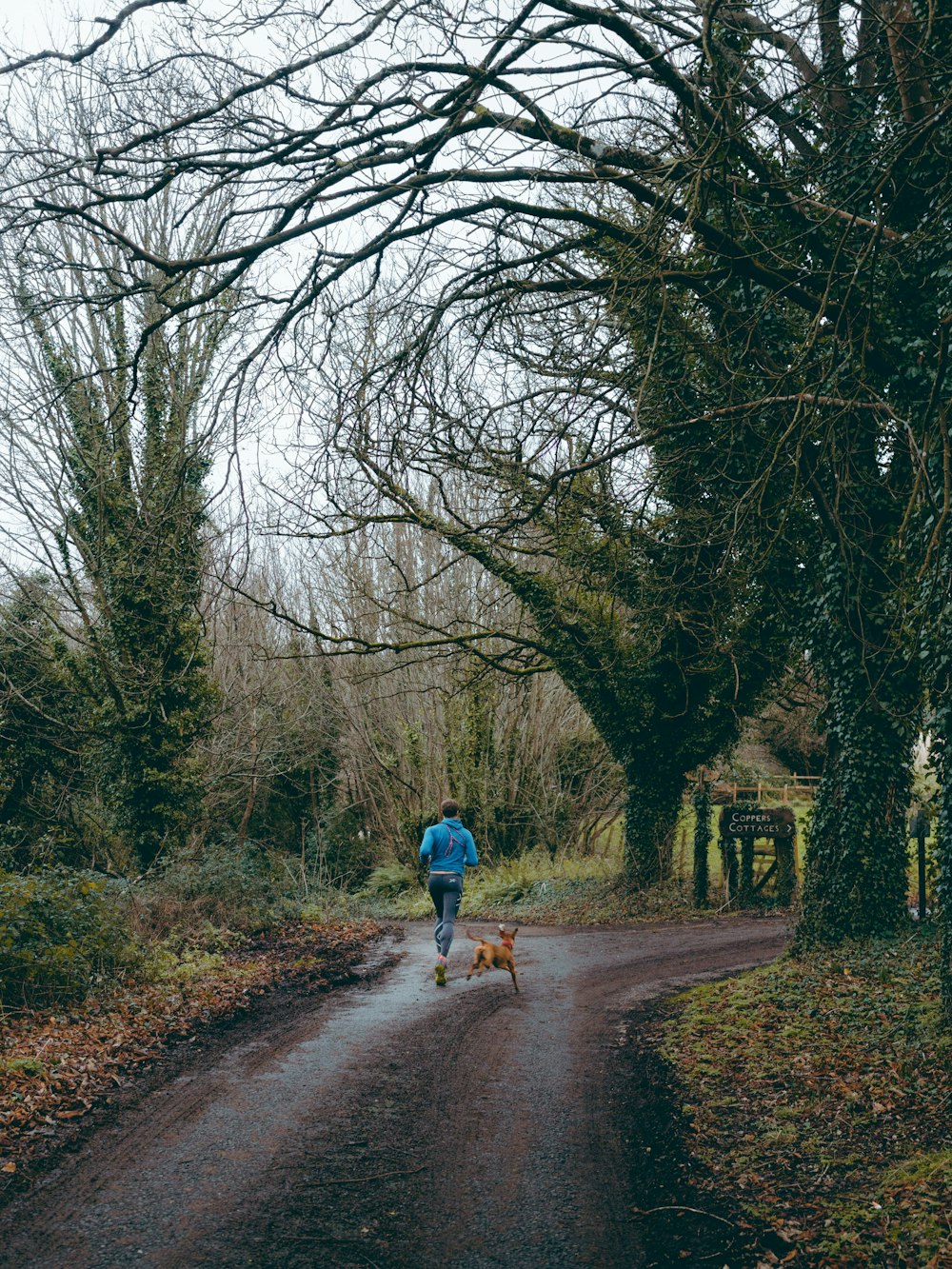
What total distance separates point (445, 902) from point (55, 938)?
423cm

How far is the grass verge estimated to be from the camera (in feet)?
14.9

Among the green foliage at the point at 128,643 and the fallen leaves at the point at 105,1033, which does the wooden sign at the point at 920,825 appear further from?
the green foliage at the point at 128,643

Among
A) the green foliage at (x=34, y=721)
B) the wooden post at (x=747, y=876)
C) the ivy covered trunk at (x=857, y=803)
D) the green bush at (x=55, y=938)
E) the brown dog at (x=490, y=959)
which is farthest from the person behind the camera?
the wooden post at (x=747, y=876)

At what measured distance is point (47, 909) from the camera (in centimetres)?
918

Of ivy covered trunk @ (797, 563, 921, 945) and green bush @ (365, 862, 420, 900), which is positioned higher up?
ivy covered trunk @ (797, 563, 921, 945)

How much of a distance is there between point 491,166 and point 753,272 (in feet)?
6.98

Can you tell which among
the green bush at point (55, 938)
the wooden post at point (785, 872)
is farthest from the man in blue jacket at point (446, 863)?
the wooden post at point (785, 872)

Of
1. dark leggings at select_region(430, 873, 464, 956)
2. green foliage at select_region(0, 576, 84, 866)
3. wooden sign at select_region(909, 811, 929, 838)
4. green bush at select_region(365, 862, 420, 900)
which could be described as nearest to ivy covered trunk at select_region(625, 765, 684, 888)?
wooden sign at select_region(909, 811, 929, 838)

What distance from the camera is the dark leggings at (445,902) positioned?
1106 centimetres

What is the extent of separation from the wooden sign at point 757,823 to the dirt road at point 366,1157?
33.0 ft

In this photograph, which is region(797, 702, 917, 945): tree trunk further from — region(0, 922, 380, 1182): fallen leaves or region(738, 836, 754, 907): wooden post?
region(738, 836, 754, 907): wooden post

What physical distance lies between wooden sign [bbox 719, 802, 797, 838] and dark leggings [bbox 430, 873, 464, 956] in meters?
9.30

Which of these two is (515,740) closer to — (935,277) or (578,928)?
(578,928)

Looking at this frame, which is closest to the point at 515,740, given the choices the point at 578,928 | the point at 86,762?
the point at 578,928
